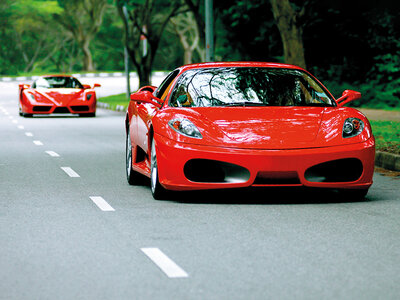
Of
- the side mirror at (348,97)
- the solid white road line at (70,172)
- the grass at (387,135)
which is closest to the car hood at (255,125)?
the side mirror at (348,97)

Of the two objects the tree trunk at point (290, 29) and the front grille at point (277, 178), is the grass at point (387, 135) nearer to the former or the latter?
the tree trunk at point (290, 29)

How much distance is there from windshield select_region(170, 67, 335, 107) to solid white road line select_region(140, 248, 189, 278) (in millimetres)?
3303

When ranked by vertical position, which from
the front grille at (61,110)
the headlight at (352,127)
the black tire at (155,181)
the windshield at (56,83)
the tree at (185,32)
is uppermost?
the headlight at (352,127)

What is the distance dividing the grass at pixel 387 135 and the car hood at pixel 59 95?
1002 cm

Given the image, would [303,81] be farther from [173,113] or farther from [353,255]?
[353,255]

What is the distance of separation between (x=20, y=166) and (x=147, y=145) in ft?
12.8

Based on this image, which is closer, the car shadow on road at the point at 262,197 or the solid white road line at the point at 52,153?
the car shadow on road at the point at 262,197

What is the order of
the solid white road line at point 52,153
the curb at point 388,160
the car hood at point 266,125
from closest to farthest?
the car hood at point 266,125
the curb at point 388,160
the solid white road line at point 52,153

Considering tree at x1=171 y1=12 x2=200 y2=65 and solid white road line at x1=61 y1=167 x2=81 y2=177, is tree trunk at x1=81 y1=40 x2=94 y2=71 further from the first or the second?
solid white road line at x1=61 y1=167 x2=81 y2=177

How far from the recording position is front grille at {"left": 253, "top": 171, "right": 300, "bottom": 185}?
8.79m

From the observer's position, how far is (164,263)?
6.24 metres

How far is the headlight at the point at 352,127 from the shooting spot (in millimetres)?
9188

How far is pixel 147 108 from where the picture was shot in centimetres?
1041

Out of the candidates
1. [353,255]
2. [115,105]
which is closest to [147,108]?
[353,255]
